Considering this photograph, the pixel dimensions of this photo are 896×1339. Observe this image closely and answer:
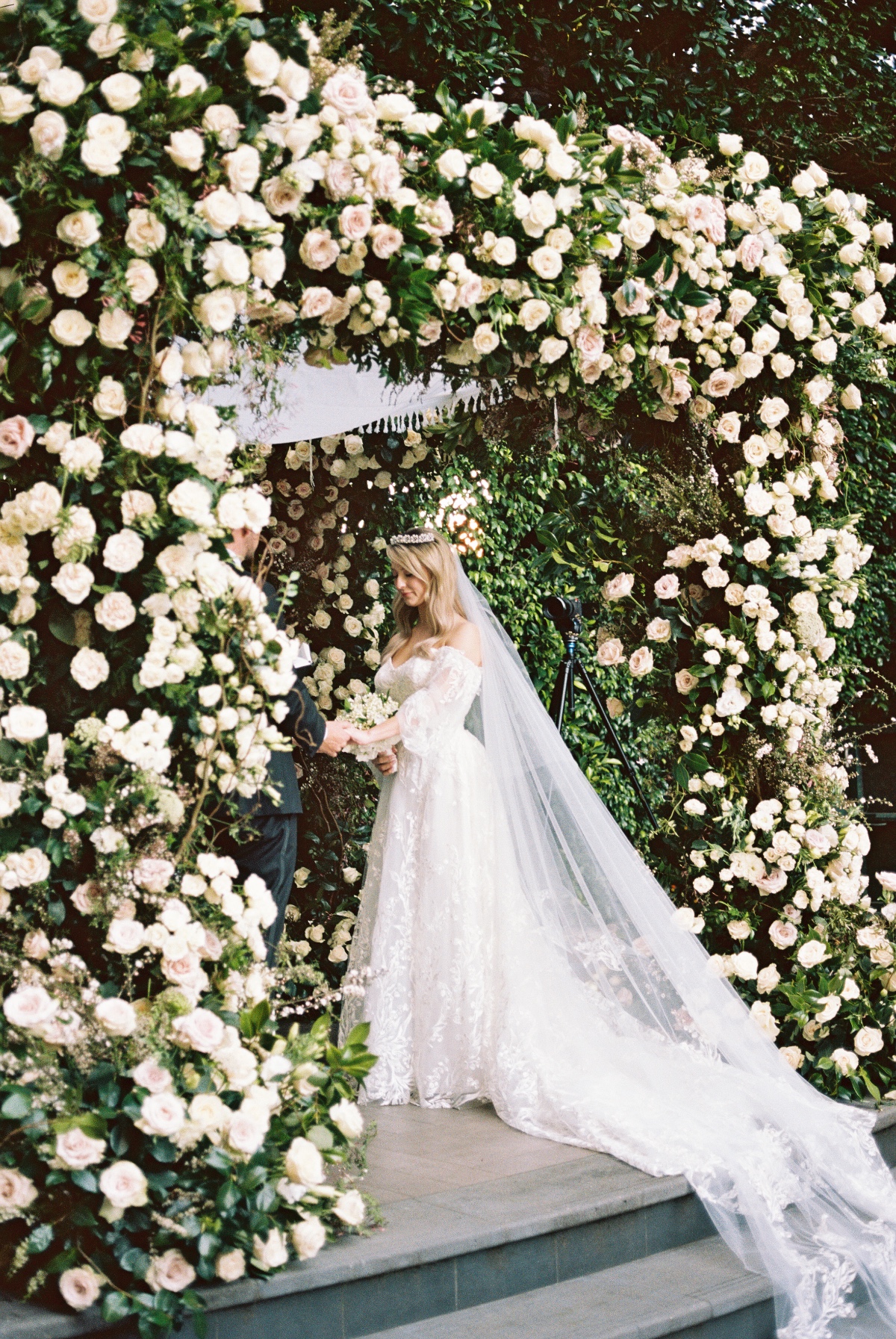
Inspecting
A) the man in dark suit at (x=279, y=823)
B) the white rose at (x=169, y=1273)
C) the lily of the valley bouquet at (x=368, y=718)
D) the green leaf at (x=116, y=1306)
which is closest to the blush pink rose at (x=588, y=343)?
the man in dark suit at (x=279, y=823)

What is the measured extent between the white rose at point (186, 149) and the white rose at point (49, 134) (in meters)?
0.21

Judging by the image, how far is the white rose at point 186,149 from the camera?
2520mm

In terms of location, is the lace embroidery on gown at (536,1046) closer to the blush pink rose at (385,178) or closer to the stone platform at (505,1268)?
the stone platform at (505,1268)

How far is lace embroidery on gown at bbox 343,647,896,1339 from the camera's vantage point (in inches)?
133

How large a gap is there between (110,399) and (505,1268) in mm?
2288

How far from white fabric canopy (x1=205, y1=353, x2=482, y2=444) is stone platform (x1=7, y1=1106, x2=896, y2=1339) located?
259 cm

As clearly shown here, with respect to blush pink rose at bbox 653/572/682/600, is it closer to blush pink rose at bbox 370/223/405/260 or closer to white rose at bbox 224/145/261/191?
blush pink rose at bbox 370/223/405/260

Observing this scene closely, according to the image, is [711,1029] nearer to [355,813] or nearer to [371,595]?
[355,813]

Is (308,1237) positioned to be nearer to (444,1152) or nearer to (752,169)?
(444,1152)

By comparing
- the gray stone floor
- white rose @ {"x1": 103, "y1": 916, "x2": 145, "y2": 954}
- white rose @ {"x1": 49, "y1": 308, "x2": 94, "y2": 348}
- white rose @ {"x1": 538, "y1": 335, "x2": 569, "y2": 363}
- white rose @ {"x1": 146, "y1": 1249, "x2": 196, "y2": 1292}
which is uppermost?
white rose @ {"x1": 538, "y1": 335, "x2": 569, "y2": 363}

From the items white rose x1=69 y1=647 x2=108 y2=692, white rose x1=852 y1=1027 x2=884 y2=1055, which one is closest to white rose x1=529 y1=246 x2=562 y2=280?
white rose x1=69 y1=647 x2=108 y2=692

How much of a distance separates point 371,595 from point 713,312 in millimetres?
2376

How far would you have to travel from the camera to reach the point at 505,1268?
3.09 m

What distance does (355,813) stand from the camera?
5.71 m
